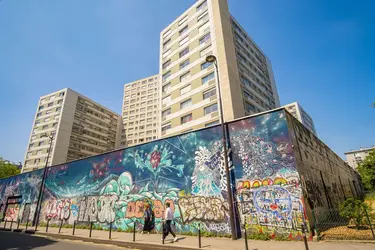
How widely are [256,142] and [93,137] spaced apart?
56396 mm

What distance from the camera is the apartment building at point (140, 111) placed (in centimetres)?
6769

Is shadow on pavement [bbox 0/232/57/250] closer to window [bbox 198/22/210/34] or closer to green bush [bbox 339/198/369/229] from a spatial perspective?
green bush [bbox 339/198/369/229]

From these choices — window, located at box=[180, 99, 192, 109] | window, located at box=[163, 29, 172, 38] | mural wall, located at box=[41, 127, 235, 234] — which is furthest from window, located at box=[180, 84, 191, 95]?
mural wall, located at box=[41, 127, 235, 234]

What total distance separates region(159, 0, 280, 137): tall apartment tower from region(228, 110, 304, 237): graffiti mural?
13957 millimetres

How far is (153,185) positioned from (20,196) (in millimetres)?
19878

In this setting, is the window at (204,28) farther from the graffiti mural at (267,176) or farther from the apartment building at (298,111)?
the apartment building at (298,111)

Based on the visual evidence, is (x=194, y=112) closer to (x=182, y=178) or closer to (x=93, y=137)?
(x=182, y=178)

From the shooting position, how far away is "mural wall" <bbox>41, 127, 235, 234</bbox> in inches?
394

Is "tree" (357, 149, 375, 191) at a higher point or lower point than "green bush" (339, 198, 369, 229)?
higher

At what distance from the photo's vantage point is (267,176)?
8703 mm

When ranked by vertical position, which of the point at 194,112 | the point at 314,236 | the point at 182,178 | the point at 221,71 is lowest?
the point at 314,236

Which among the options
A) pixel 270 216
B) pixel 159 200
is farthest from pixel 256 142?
pixel 159 200

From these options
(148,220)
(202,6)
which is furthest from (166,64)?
(148,220)

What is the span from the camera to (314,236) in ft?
24.0
